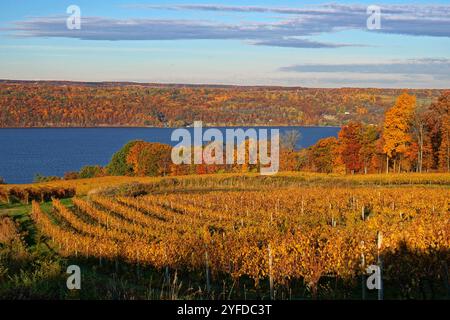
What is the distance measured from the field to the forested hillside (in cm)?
11546

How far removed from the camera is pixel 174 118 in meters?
158

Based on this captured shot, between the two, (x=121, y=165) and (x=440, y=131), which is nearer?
(x=440, y=131)

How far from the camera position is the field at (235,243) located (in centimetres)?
1197

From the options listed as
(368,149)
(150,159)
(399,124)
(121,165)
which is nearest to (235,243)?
(399,124)

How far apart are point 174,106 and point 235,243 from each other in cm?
14941

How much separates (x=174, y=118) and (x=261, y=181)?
109 metres

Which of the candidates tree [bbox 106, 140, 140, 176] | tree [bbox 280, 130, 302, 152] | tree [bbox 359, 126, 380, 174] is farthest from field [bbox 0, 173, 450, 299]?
tree [bbox 280, 130, 302, 152]

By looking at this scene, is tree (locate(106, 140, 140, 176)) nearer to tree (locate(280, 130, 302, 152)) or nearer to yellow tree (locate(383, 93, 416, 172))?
tree (locate(280, 130, 302, 152))

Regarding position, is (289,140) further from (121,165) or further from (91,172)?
(91,172)

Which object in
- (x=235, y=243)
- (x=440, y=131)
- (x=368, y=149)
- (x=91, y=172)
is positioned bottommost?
(x=91, y=172)

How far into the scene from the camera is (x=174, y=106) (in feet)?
539

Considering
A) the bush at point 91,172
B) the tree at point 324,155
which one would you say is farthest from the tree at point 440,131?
the bush at point 91,172
